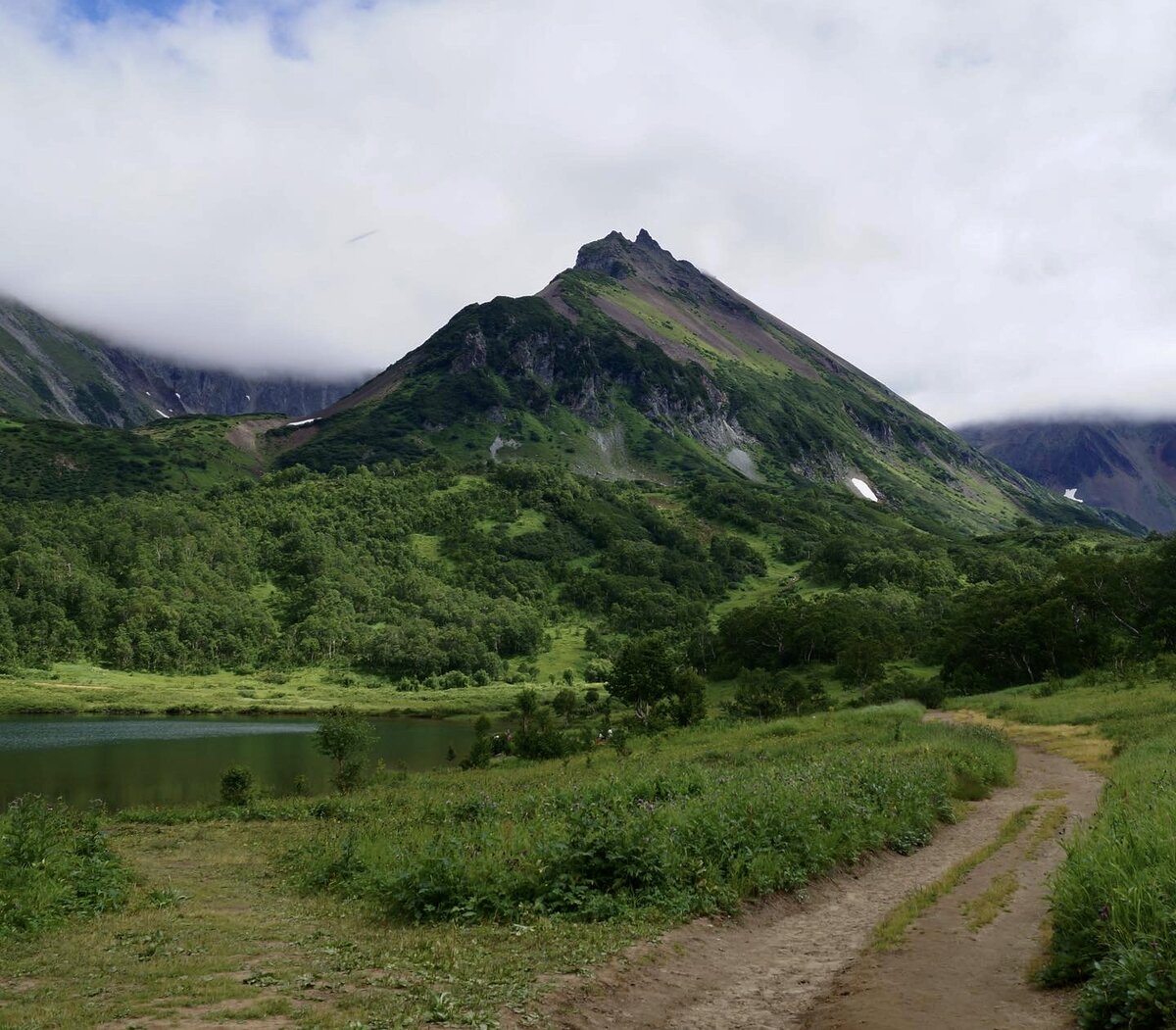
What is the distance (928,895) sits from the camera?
16.3 meters

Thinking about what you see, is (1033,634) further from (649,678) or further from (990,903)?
(990,903)

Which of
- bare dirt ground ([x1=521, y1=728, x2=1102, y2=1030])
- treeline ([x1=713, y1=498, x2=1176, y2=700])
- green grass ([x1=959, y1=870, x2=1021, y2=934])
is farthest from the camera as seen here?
treeline ([x1=713, y1=498, x2=1176, y2=700])

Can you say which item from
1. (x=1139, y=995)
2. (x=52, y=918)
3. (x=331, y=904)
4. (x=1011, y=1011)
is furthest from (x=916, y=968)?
(x=52, y=918)

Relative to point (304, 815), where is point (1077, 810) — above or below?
above

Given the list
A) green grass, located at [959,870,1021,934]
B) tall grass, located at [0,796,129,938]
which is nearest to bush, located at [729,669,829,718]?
green grass, located at [959,870,1021,934]

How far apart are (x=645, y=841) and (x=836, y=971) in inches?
187

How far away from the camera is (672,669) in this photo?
297ft

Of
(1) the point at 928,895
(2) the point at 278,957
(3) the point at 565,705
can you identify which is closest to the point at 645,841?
(1) the point at 928,895

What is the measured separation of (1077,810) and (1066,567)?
240ft

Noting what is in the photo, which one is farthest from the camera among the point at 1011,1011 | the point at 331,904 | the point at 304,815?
the point at 304,815

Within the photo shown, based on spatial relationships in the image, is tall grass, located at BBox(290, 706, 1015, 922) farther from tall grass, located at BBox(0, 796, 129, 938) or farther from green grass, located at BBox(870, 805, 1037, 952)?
tall grass, located at BBox(0, 796, 129, 938)

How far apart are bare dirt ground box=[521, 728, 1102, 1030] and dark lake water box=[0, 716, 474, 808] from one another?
5165 centimetres

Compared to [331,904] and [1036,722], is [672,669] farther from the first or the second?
[331,904]

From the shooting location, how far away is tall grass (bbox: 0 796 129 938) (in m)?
15.4
